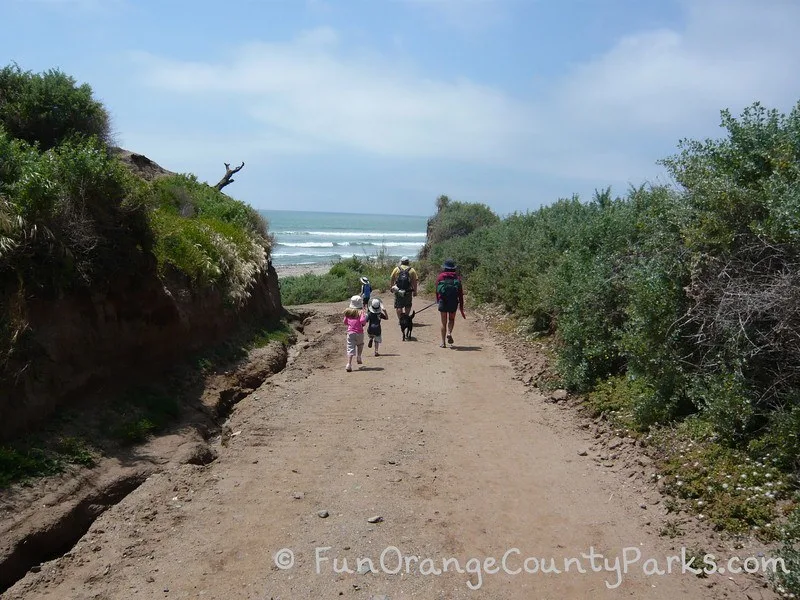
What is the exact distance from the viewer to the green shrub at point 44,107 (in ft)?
38.5

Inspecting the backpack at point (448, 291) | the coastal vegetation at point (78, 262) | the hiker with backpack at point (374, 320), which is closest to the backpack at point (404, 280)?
the backpack at point (448, 291)

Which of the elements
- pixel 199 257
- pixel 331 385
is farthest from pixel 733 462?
pixel 199 257

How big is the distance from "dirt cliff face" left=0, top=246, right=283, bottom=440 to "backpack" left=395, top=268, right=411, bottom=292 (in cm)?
459

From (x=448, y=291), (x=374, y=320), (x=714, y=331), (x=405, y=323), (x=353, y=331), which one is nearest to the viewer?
(x=714, y=331)

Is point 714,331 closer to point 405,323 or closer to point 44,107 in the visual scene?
point 405,323

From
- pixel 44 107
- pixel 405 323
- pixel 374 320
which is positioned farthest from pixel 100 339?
pixel 405 323

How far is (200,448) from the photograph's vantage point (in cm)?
771

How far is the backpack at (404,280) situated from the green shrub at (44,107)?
661 centimetres

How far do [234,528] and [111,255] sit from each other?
398 centimetres

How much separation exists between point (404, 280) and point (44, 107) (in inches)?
304

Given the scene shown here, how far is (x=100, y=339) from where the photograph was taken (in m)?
7.79

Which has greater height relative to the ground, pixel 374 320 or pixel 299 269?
pixel 374 320

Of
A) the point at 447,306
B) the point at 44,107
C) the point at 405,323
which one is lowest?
the point at 405,323

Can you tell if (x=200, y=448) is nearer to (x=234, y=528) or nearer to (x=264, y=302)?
(x=234, y=528)
